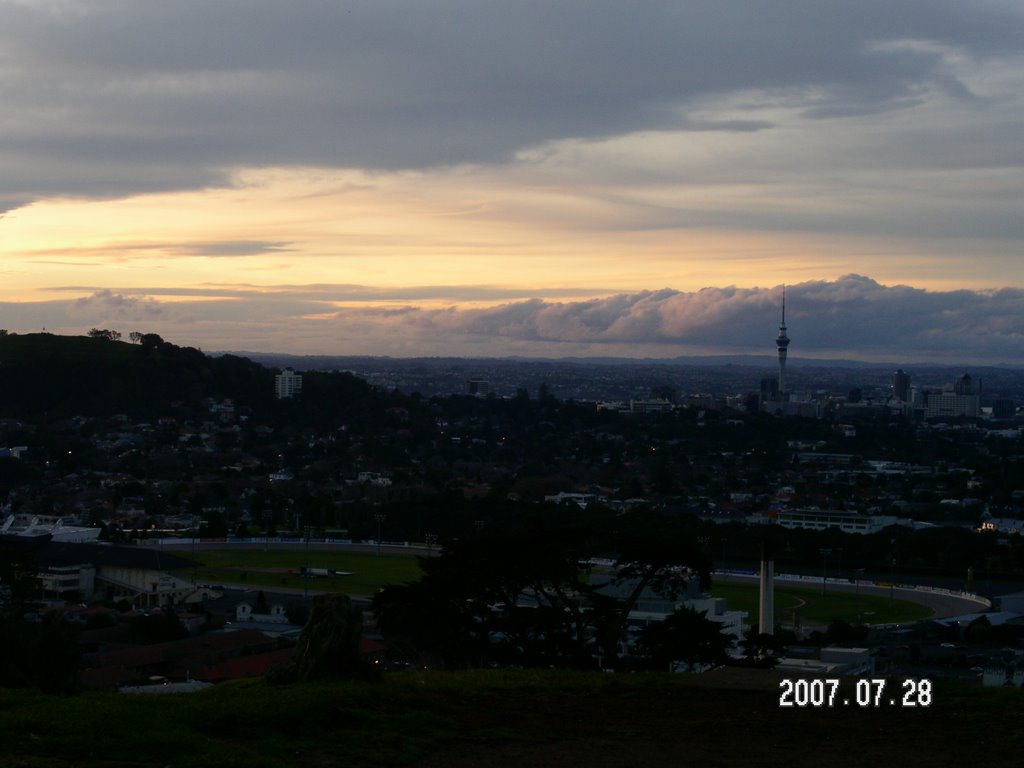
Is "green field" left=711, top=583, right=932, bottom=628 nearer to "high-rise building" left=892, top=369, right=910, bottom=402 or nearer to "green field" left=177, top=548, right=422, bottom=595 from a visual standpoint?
"green field" left=177, top=548, right=422, bottom=595

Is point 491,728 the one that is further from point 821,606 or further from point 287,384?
point 287,384

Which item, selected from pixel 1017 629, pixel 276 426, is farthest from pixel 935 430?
pixel 1017 629

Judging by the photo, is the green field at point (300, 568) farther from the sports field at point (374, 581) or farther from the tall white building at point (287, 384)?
the tall white building at point (287, 384)

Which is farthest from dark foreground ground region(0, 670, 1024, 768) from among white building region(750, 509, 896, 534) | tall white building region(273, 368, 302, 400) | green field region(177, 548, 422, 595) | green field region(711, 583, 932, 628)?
tall white building region(273, 368, 302, 400)

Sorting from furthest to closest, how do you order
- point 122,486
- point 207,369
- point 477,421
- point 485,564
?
1. point 477,421
2. point 207,369
3. point 122,486
4. point 485,564

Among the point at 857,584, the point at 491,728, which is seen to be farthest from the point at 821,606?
the point at 491,728

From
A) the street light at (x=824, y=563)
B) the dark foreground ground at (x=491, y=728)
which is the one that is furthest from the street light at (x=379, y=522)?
the dark foreground ground at (x=491, y=728)

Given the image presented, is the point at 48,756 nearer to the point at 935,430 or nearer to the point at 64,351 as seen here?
the point at 64,351
